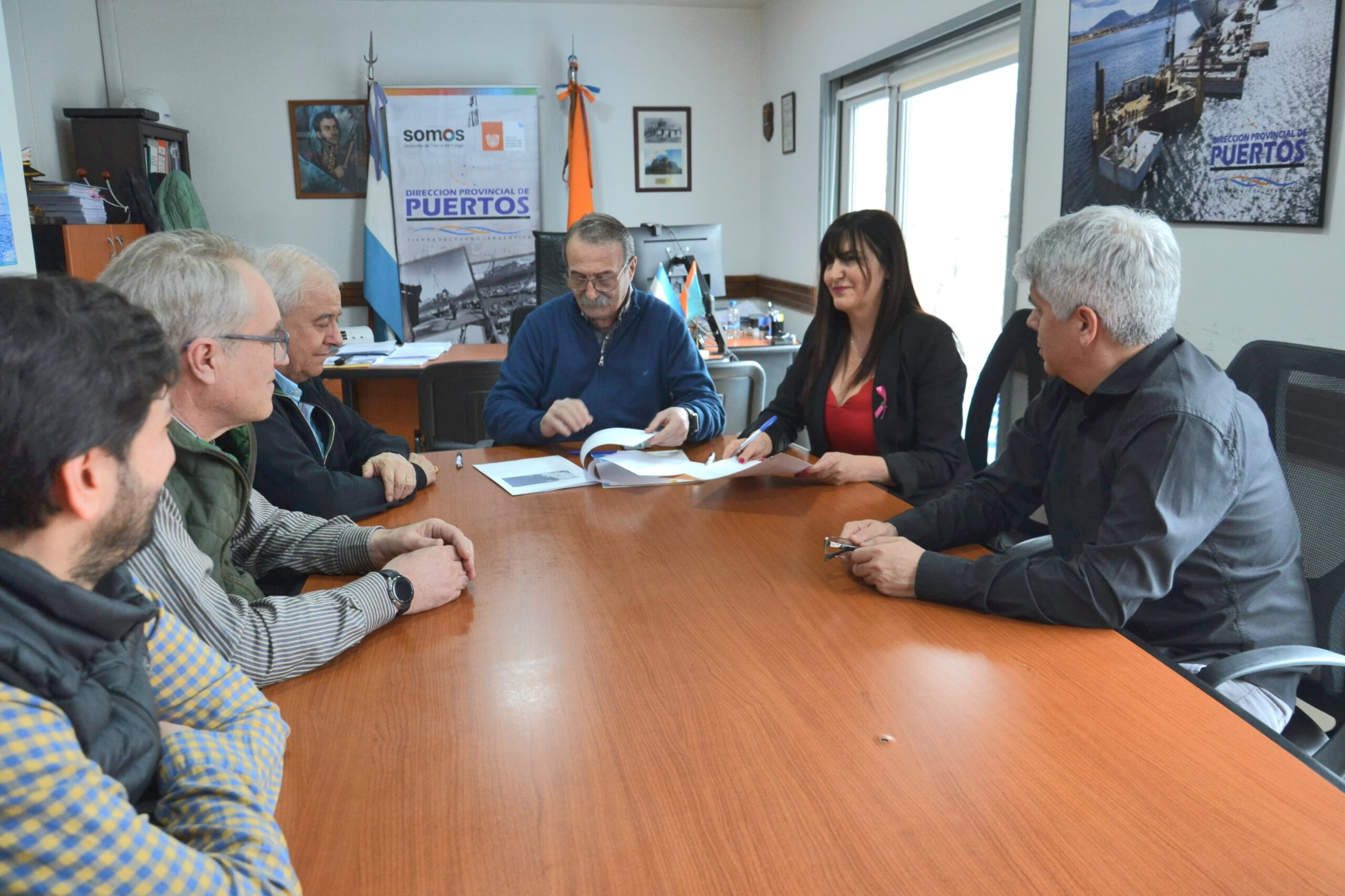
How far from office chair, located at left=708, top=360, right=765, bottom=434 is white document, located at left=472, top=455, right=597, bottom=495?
886 mm

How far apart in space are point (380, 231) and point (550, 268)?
7.31ft

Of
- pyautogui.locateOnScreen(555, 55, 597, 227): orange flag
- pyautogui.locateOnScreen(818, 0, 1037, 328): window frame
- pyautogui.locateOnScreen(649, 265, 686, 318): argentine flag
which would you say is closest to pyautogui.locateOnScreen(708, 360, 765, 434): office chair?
pyautogui.locateOnScreen(649, 265, 686, 318): argentine flag

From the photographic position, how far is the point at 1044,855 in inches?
32.3

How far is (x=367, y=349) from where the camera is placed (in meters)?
4.16

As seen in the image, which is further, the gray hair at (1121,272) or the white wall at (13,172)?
the white wall at (13,172)

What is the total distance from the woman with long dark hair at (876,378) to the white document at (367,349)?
7.24ft

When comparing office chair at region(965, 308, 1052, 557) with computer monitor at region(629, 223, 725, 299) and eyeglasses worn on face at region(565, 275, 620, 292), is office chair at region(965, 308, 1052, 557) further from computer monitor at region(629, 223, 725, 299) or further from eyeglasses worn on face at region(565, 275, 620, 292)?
computer monitor at region(629, 223, 725, 299)

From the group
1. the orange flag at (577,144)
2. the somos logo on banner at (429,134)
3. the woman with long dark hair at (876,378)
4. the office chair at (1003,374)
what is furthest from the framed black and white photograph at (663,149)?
the office chair at (1003,374)

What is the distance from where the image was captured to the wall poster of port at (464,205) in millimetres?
5805

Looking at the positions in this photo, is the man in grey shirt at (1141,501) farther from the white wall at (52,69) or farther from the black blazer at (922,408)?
the white wall at (52,69)

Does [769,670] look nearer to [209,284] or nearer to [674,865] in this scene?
[674,865]

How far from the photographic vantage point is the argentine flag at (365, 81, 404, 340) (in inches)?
225

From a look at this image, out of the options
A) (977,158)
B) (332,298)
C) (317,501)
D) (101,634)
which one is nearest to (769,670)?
(101,634)

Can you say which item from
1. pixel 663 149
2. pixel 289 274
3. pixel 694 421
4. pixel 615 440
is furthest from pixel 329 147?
pixel 615 440
